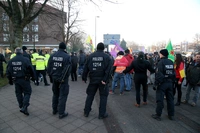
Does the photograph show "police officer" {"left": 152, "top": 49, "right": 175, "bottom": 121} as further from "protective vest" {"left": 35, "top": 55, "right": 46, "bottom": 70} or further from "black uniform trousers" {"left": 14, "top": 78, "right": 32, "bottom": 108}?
"protective vest" {"left": 35, "top": 55, "right": 46, "bottom": 70}

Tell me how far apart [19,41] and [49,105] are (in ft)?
22.1

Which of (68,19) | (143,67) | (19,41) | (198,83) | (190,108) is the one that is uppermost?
(68,19)

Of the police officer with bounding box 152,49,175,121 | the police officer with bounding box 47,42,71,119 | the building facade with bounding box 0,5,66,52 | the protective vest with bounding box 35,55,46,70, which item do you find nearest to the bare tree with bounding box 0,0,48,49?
the building facade with bounding box 0,5,66,52

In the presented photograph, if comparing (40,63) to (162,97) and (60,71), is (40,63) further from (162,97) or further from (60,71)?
(162,97)

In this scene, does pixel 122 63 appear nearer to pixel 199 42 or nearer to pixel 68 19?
pixel 68 19

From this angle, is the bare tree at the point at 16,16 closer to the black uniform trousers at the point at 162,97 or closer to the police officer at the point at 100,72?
the police officer at the point at 100,72

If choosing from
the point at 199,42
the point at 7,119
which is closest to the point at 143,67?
the point at 7,119

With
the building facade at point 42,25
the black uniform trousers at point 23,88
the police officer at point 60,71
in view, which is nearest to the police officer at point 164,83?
the police officer at point 60,71

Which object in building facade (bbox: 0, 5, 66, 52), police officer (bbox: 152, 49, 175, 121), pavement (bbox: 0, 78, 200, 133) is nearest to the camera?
pavement (bbox: 0, 78, 200, 133)

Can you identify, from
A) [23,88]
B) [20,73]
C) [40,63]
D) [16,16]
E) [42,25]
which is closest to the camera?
[20,73]

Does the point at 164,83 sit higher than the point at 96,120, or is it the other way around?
the point at 164,83

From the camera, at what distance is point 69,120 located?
384 cm

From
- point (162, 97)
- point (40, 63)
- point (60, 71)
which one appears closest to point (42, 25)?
point (40, 63)

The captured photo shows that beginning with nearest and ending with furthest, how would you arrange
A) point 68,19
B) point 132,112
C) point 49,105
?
point 132,112 < point 49,105 < point 68,19
